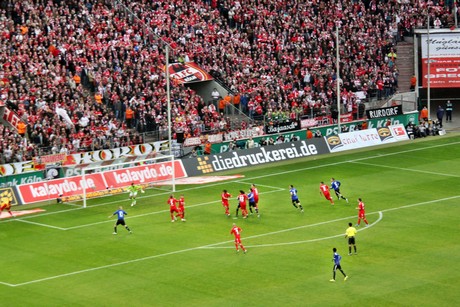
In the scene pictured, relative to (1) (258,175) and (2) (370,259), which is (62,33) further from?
(2) (370,259)

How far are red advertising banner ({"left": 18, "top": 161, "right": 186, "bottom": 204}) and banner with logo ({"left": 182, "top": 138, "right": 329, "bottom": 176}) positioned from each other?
3054 mm

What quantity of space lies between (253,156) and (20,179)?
52.4ft

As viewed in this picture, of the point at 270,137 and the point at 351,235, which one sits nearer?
the point at 351,235

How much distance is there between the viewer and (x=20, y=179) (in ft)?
208

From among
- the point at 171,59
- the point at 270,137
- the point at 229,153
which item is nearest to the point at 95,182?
the point at 229,153

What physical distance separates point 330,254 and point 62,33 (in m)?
33.5

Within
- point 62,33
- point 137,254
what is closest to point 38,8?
point 62,33

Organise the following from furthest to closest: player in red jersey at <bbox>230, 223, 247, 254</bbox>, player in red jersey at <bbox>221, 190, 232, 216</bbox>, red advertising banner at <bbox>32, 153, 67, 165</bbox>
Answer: red advertising banner at <bbox>32, 153, 67, 165</bbox> → player in red jersey at <bbox>221, 190, 232, 216</bbox> → player in red jersey at <bbox>230, 223, 247, 254</bbox>

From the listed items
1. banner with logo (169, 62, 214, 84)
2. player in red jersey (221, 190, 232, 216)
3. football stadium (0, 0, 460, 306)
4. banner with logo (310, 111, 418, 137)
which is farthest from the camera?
banner with logo (310, 111, 418, 137)

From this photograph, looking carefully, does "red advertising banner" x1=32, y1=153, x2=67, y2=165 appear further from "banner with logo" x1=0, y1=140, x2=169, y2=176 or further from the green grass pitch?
the green grass pitch

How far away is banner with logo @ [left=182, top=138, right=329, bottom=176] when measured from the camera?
69188 mm

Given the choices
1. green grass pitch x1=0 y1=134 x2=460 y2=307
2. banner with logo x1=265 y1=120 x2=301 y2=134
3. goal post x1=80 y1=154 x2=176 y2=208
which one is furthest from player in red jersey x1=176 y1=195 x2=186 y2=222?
banner with logo x1=265 y1=120 x2=301 y2=134

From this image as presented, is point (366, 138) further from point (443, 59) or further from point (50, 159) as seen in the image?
point (50, 159)

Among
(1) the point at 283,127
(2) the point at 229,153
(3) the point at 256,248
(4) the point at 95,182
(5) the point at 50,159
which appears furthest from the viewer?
(1) the point at 283,127
